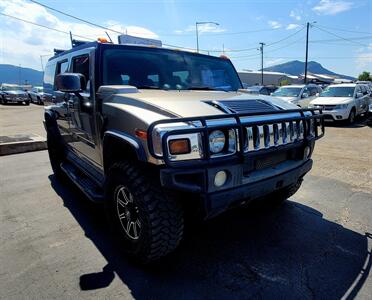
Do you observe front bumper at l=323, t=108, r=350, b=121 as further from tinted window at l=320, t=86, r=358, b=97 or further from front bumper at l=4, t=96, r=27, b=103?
front bumper at l=4, t=96, r=27, b=103

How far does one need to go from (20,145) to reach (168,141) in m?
6.86

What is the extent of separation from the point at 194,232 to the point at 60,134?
3.09 m

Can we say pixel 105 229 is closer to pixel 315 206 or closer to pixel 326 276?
pixel 326 276

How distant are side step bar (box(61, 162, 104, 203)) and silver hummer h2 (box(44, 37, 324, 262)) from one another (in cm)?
2

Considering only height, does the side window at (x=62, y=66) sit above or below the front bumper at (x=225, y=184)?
above

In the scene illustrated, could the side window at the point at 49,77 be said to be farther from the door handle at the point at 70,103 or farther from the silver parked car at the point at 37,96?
the silver parked car at the point at 37,96

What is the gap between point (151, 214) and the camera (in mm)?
2529

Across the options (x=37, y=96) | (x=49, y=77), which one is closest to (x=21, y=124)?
(x=49, y=77)

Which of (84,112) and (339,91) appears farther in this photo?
(339,91)

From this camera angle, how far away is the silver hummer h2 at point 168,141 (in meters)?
2.39

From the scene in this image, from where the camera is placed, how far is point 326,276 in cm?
269

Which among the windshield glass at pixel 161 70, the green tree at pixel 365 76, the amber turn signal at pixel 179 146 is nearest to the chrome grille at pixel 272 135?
the amber turn signal at pixel 179 146

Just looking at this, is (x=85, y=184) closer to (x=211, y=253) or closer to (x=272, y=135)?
(x=211, y=253)

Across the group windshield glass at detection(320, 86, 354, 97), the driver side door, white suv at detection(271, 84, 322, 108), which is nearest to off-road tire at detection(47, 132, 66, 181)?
the driver side door
